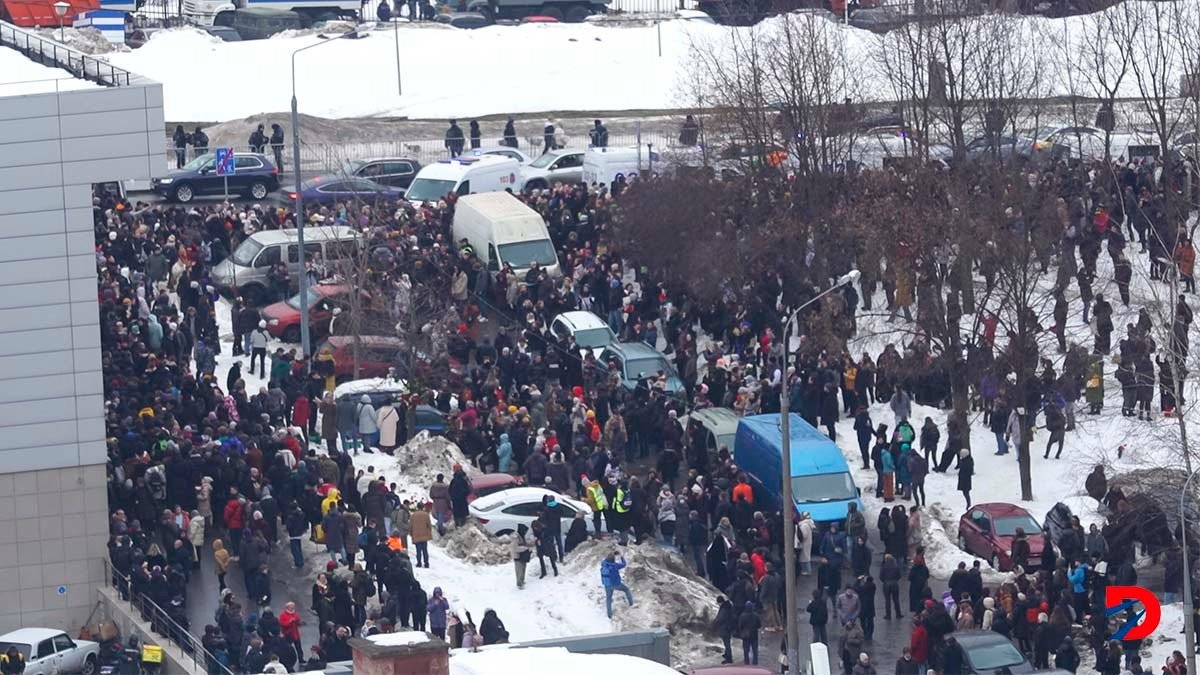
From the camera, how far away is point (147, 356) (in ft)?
127

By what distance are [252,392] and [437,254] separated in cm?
651

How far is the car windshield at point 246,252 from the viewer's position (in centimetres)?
4625

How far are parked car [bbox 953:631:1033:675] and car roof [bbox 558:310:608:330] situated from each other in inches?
566

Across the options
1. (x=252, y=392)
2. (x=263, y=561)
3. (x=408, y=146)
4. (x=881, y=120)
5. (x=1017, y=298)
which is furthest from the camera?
(x=408, y=146)

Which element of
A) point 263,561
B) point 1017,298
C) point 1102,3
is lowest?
point 263,561

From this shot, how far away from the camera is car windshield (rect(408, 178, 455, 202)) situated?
5334 centimetres

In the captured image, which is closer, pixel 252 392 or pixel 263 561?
pixel 263 561

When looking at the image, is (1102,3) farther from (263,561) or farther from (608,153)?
(263,561)

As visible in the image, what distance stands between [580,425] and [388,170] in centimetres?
2056

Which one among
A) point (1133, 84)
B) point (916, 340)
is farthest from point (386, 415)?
point (1133, 84)

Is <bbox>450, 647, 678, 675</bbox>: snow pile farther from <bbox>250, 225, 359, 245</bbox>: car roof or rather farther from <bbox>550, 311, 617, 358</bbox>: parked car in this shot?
<bbox>250, 225, 359, 245</bbox>: car roof

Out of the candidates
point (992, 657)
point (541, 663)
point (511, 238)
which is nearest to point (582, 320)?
point (511, 238)

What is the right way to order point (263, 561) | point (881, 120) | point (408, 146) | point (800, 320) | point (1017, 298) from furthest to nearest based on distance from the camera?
point (408, 146) < point (881, 120) < point (800, 320) < point (1017, 298) < point (263, 561)

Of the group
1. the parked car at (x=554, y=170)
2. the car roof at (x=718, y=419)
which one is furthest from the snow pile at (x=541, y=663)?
the parked car at (x=554, y=170)
